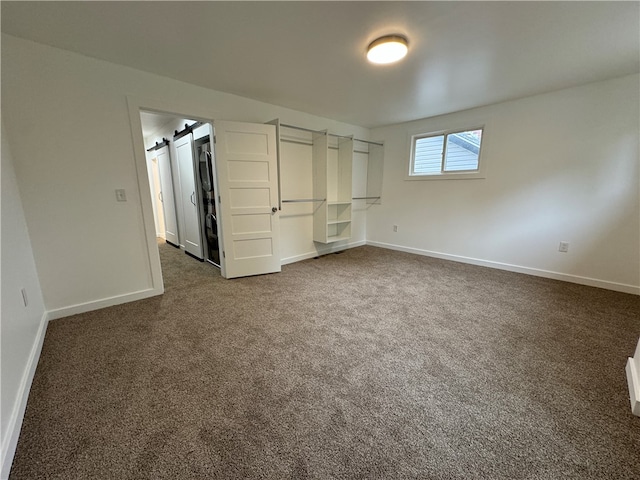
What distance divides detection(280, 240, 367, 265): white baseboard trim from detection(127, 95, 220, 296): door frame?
1683 mm

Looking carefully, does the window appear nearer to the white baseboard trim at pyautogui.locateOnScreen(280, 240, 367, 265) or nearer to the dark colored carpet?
the white baseboard trim at pyautogui.locateOnScreen(280, 240, 367, 265)

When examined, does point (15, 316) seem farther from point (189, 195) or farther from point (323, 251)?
point (323, 251)

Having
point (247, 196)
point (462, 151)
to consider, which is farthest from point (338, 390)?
point (462, 151)

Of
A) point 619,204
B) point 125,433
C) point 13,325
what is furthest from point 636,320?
point 13,325

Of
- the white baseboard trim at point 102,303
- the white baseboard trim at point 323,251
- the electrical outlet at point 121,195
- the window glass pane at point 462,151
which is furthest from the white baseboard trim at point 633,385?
the electrical outlet at point 121,195

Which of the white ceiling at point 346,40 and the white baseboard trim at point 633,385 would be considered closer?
the white baseboard trim at point 633,385

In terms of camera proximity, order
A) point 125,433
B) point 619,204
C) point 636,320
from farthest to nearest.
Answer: point 619,204, point 636,320, point 125,433

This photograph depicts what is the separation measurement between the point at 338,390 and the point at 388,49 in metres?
2.49

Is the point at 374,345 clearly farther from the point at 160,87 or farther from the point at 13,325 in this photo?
the point at 160,87

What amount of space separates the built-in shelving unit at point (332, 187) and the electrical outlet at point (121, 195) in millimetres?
2499

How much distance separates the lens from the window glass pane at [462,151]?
3742 millimetres

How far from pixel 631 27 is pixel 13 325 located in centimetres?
452

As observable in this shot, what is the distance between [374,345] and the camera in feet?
6.28

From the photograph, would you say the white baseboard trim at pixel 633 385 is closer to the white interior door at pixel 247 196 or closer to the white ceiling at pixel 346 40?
the white ceiling at pixel 346 40
